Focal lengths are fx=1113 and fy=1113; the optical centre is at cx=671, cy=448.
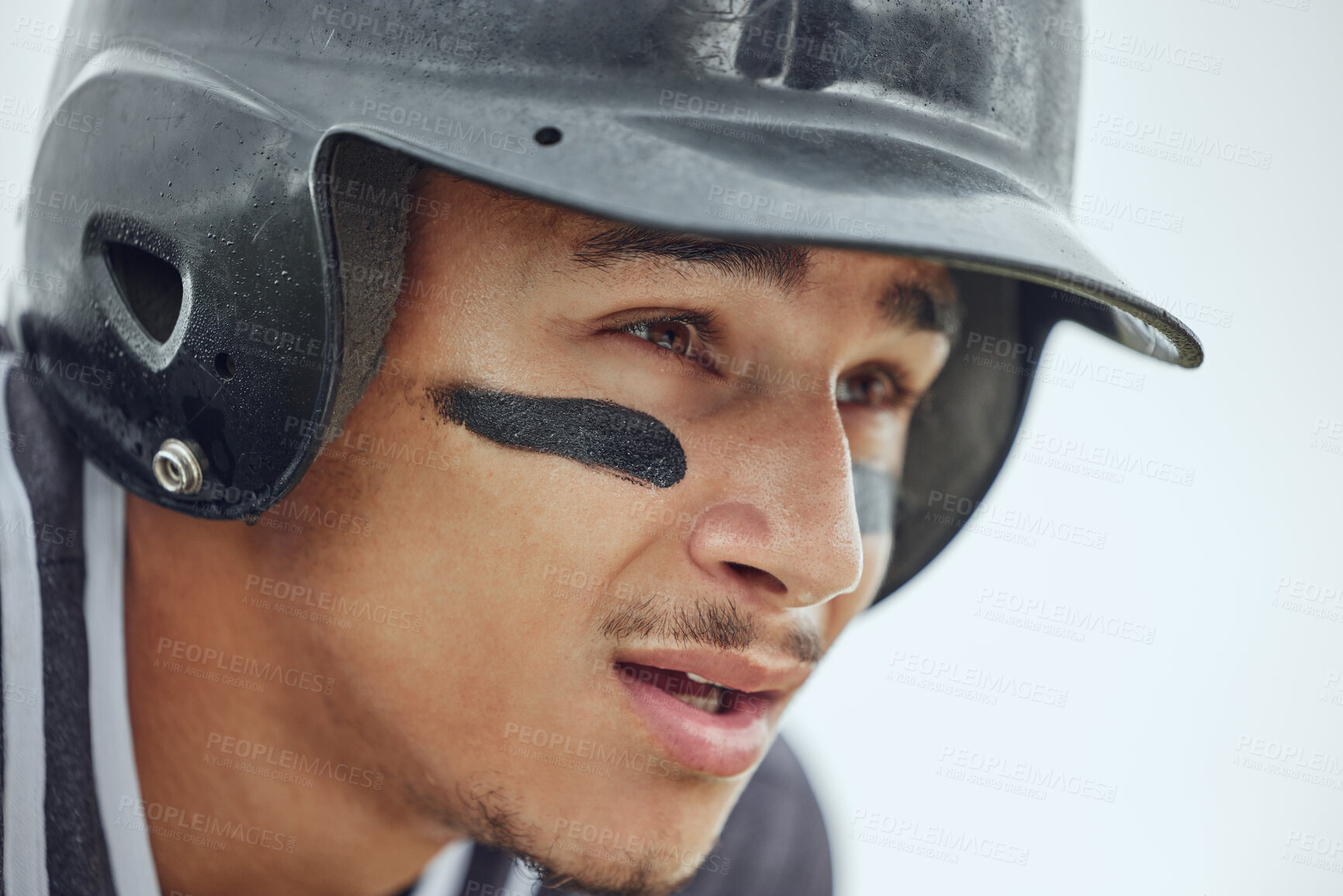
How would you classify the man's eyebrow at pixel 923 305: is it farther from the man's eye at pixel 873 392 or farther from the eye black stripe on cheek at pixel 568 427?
the eye black stripe on cheek at pixel 568 427

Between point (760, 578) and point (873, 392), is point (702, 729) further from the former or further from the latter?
point (873, 392)

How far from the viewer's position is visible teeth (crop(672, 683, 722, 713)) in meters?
1.28

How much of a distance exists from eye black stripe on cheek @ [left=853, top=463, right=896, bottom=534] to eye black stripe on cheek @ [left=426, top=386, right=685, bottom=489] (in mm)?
410

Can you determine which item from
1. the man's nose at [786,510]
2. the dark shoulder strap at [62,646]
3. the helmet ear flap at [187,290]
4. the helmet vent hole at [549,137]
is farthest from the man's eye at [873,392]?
the dark shoulder strap at [62,646]

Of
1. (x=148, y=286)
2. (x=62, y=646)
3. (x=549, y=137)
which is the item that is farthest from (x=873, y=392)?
(x=62, y=646)

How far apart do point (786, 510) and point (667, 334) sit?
229 mm

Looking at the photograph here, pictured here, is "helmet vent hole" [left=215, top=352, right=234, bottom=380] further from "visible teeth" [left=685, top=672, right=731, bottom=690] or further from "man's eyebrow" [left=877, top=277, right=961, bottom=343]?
"man's eyebrow" [left=877, top=277, right=961, bottom=343]

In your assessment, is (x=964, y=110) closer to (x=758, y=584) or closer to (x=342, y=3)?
(x=758, y=584)

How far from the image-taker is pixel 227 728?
1419 millimetres

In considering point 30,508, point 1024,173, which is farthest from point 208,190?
point 1024,173

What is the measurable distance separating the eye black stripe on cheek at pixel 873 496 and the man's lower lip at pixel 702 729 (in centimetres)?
31

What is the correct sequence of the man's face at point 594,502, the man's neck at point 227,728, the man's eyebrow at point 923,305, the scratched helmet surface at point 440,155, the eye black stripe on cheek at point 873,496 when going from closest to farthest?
the scratched helmet surface at point 440,155, the man's face at point 594,502, the man's eyebrow at point 923,305, the man's neck at point 227,728, the eye black stripe on cheek at point 873,496

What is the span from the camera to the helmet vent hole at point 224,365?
1169mm

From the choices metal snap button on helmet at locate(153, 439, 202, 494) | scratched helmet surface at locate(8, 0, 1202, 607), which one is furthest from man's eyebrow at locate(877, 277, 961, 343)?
metal snap button on helmet at locate(153, 439, 202, 494)
